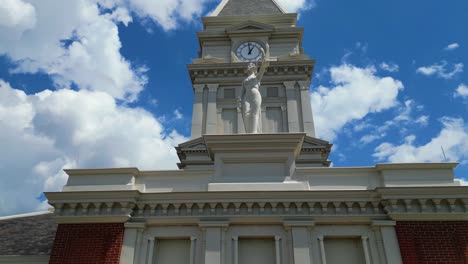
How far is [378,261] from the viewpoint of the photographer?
463 inches

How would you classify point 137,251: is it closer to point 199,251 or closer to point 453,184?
point 199,251

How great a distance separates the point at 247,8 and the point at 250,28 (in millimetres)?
4000

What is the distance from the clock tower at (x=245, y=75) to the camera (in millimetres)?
25172

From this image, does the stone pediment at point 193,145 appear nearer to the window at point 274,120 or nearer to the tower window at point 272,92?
the window at point 274,120

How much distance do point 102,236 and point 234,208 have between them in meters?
4.48

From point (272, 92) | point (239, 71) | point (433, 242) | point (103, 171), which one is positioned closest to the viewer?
point (433, 242)

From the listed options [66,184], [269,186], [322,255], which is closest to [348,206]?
[322,255]

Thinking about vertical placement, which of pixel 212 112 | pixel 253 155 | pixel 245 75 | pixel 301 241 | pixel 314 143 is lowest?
pixel 301 241

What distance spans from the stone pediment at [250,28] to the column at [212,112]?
499 cm

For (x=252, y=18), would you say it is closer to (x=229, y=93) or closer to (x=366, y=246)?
(x=229, y=93)

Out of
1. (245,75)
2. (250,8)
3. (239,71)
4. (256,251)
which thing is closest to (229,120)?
(245,75)

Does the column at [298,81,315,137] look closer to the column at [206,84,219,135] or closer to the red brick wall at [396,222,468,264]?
the column at [206,84,219,135]

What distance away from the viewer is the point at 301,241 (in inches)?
471

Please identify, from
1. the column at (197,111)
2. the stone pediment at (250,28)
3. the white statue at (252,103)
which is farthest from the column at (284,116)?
the white statue at (252,103)
